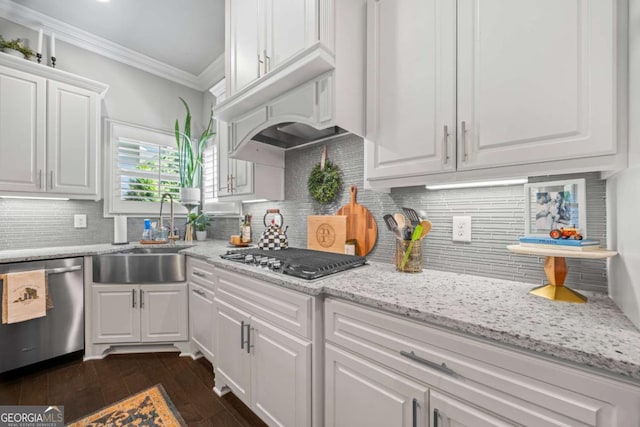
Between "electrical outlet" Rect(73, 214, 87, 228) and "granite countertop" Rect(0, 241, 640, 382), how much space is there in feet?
7.68

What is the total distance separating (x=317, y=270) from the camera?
1.28 m

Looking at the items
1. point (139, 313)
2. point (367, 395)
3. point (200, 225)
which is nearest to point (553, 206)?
point (367, 395)

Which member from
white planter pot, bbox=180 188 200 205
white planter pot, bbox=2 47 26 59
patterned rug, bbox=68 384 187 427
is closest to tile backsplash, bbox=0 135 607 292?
white planter pot, bbox=180 188 200 205

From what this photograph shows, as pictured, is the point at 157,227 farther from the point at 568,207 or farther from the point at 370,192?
the point at 568,207

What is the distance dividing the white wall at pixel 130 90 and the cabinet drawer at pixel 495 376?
3.33 m

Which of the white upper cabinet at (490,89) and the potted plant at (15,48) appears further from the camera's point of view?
the potted plant at (15,48)

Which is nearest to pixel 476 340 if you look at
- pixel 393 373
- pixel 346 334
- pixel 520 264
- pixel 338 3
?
pixel 393 373

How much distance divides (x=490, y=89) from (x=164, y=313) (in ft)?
8.82

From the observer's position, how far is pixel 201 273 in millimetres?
2076

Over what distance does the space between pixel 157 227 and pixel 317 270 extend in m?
2.59

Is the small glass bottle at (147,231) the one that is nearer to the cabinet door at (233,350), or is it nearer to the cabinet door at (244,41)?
the cabinet door at (233,350)

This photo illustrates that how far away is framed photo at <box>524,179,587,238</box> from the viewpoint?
3.51 ft

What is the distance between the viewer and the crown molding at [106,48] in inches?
90.9

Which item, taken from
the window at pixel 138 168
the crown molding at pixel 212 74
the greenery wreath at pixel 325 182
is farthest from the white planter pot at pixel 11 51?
the greenery wreath at pixel 325 182
